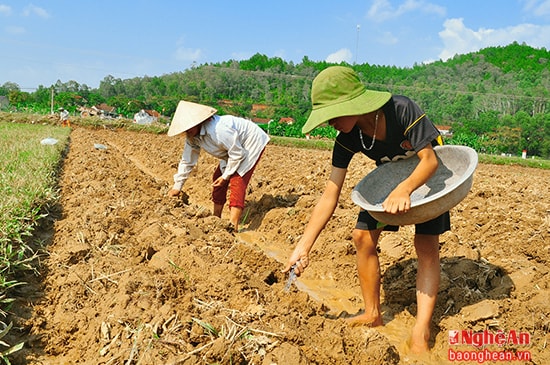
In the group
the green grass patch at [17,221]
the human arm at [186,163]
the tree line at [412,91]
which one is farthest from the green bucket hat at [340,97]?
the tree line at [412,91]

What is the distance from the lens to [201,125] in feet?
16.2

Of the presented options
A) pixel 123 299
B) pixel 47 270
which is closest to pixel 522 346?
pixel 123 299

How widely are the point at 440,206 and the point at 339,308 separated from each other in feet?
5.17

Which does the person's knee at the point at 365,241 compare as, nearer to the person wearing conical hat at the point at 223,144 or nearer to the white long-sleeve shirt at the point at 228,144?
the person wearing conical hat at the point at 223,144

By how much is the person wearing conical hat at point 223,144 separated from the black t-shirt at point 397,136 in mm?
2283

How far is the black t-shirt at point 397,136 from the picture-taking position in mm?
2453

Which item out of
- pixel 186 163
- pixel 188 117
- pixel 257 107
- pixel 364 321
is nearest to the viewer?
pixel 364 321

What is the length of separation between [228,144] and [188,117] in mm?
543

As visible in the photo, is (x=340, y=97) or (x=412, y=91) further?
(x=412, y=91)

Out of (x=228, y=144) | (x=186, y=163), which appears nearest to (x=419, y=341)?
(x=228, y=144)

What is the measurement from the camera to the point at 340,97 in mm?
2393

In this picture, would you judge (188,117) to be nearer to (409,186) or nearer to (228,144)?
(228,144)

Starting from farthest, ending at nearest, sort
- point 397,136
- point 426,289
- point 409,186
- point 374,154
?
1. point 374,154
2. point 426,289
3. point 397,136
4. point 409,186

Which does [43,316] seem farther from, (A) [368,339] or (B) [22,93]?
(B) [22,93]
